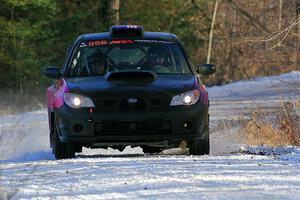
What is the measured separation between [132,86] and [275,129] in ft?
15.5

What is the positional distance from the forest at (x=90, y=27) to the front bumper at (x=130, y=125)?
20.1 metres

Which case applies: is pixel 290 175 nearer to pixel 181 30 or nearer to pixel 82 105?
pixel 82 105

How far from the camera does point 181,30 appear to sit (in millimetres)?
48562

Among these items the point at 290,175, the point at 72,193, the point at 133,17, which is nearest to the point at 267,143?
the point at 290,175

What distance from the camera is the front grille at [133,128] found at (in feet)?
35.1

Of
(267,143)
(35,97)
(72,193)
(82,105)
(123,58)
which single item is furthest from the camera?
(35,97)

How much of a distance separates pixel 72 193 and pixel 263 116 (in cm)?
1023

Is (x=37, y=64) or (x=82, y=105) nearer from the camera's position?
(x=82, y=105)

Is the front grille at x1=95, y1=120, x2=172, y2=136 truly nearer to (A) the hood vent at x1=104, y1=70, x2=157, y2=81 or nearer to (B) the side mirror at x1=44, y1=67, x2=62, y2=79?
(A) the hood vent at x1=104, y1=70, x2=157, y2=81

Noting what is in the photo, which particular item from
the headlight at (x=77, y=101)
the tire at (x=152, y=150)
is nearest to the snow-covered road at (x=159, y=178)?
the headlight at (x=77, y=101)

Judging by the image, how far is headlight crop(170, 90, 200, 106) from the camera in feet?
35.1

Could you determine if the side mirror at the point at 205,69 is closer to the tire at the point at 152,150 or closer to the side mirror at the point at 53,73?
the tire at the point at 152,150

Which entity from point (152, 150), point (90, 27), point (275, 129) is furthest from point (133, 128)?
point (90, 27)

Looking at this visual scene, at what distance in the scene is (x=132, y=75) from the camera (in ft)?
36.3
